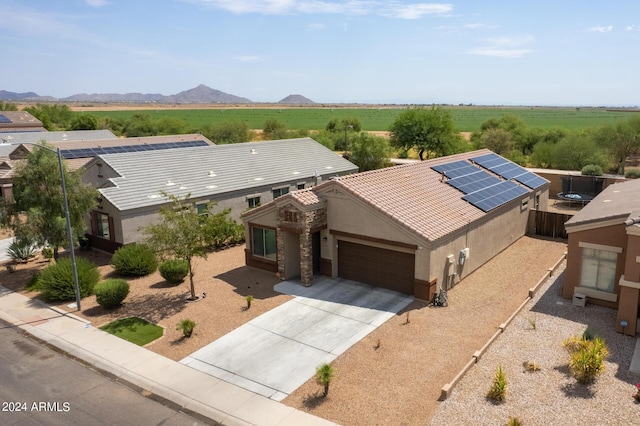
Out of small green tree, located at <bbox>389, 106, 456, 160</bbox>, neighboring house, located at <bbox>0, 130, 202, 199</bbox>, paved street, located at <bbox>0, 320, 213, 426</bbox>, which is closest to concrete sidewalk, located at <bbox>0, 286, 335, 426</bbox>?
paved street, located at <bbox>0, 320, 213, 426</bbox>

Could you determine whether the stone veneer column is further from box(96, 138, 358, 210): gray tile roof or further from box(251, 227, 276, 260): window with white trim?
box(96, 138, 358, 210): gray tile roof

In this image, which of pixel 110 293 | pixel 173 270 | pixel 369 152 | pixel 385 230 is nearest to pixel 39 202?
pixel 110 293

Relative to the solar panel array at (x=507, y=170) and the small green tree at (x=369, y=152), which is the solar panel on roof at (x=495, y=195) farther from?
the small green tree at (x=369, y=152)

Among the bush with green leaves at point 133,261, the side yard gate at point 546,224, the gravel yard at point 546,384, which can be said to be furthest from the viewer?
the side yard gate at point 546,224

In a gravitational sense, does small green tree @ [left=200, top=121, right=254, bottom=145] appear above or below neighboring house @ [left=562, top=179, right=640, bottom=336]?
above

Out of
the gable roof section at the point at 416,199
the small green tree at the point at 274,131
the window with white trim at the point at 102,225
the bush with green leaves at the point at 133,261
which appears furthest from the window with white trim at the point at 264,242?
the small green tree at the point at 274,131

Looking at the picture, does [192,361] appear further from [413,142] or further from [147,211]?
[413,142]

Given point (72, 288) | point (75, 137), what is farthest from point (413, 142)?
point (72, 288)
